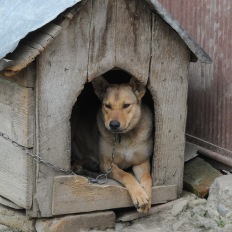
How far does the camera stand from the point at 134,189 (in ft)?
20.4

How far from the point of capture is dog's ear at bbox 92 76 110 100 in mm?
6453

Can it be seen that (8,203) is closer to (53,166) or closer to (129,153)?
(53,166)

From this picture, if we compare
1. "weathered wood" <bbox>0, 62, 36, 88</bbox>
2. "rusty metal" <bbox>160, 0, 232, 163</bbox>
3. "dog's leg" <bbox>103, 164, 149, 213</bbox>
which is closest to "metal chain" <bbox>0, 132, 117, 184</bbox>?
"dog's leg" <bbox>103, 164, 149, 213</bbox>

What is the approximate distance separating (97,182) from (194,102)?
1498mm

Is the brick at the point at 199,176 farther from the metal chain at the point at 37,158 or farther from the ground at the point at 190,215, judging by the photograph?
the metal chain at the point at 37,158

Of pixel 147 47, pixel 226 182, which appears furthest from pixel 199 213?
pixel 147 47

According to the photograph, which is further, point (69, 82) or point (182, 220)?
point (182, 220)

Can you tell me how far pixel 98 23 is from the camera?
18.8ft

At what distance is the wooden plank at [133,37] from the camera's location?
19.2 ft

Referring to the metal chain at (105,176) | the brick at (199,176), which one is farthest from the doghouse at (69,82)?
the brick at (199,176)

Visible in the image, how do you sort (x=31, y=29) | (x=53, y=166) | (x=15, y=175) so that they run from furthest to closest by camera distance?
(x=15, y=175) → (x=53, y=166) → (x=31, y=29)

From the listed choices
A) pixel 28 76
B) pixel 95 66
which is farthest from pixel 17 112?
pixel 95 66

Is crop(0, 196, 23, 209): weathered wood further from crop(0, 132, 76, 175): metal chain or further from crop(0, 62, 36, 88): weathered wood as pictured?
A: crop(0, 62, 36, 88): weathered wood

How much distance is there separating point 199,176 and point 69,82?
73.1 inches
